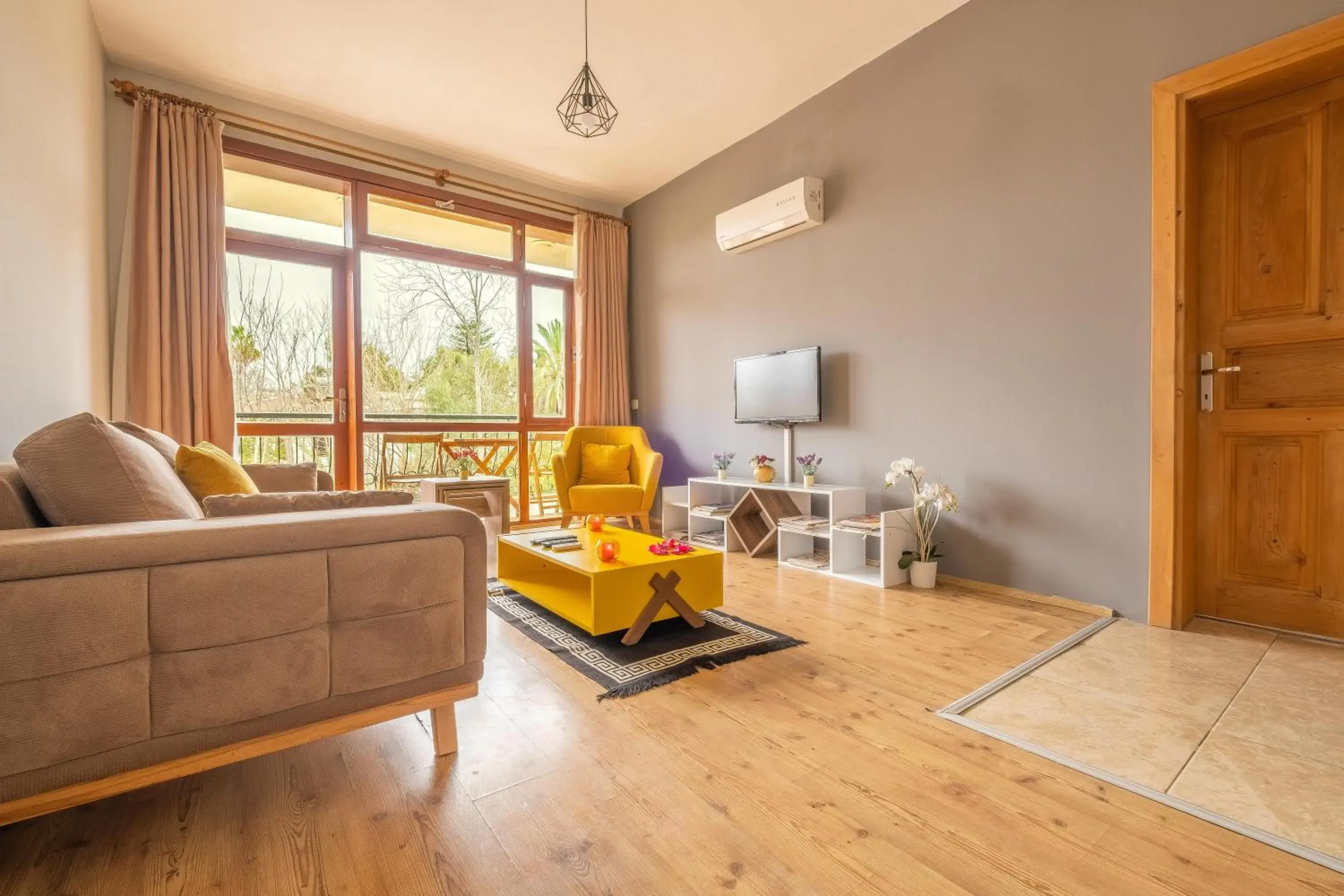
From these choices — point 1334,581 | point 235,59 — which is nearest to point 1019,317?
point 1334,581

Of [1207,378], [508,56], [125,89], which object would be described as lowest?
[1207,378]

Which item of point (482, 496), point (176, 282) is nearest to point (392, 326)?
point (176, 282)

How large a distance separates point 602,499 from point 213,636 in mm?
3316

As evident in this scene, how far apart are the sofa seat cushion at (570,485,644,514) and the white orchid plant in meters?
1.92

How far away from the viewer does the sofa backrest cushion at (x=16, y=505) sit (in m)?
1.26

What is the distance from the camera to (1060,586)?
2.90 meters

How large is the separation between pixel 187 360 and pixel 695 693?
3.69 meters

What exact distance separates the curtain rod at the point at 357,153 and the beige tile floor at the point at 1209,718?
16.0 ft

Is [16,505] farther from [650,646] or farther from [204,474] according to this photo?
[650,646]

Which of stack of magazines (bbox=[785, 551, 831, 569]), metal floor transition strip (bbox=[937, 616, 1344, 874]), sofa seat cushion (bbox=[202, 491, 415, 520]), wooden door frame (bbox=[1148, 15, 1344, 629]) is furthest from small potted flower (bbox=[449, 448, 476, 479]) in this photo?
wooden door frame (bbox=[1148, 15, 1344, 629])

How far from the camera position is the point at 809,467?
12.8 ft

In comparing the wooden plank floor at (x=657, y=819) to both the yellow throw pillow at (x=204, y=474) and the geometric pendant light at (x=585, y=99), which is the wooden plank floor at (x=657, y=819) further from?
the geometric pendant light at (x=585, y=99)

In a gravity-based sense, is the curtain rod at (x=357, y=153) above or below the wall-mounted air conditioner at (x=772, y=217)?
above

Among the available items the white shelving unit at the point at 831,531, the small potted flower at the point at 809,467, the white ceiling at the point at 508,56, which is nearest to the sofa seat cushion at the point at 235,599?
the white shelving unit at the point at 831,531
